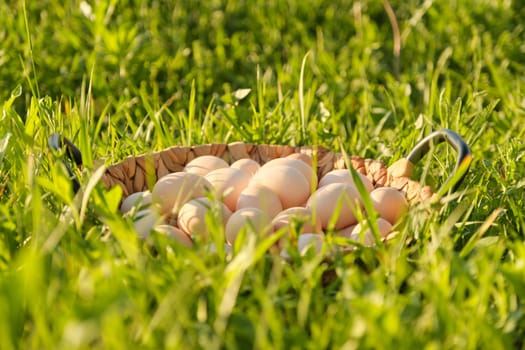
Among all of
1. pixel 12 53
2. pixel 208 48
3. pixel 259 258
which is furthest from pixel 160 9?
pixel 259 258

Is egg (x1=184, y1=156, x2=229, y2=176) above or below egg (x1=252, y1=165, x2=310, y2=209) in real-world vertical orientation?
above

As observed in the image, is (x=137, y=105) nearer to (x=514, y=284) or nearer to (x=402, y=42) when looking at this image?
(x=402, y=42)

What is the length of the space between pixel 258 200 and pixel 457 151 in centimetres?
44

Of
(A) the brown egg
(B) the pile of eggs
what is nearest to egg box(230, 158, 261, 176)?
(B) the pile of eggs

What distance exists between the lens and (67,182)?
1417mm

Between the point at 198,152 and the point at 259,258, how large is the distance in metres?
0.80

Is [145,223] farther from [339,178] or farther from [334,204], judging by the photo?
[339,178]

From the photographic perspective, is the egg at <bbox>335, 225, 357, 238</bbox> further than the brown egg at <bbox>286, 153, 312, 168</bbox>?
No

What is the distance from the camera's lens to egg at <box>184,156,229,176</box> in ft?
6.49

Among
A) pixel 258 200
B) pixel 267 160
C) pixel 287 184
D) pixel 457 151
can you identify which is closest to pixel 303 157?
pixel 267 160

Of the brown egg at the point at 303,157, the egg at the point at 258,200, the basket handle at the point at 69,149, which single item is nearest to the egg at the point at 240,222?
the egg at the point at 258,200

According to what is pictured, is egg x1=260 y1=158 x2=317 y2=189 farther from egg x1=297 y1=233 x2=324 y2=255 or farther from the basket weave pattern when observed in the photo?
egg x1=297 y1=233 x2=324 y2=255

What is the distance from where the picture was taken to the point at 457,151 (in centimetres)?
172

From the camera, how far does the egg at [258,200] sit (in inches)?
69.7
